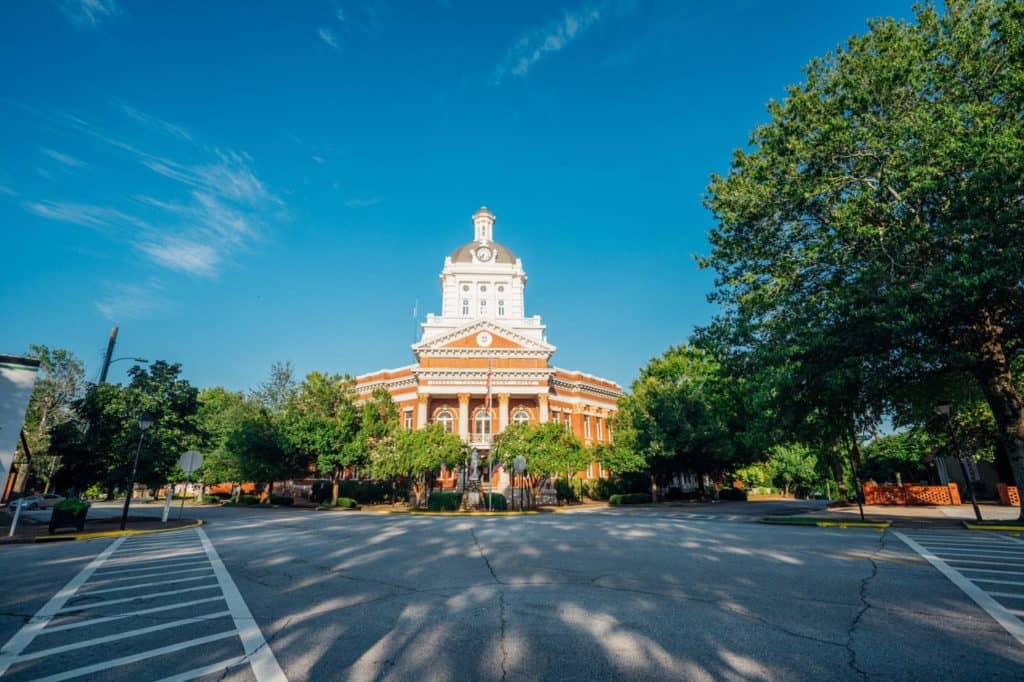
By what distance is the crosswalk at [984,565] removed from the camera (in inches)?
216

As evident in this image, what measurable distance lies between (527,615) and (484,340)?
41852 millimetres

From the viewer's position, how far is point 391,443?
34.9m

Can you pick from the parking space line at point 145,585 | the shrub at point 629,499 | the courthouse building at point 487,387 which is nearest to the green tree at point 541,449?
the shrub at point 629,499

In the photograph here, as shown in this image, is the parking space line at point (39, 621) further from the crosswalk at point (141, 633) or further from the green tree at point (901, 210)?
the green tree at point (901, 210)

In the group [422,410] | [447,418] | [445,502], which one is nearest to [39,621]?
[445,502]

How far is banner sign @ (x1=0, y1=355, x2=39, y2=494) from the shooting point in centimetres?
1878

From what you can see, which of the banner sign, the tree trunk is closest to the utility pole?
the banner sign

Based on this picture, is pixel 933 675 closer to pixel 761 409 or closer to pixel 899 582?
pixel 899 582

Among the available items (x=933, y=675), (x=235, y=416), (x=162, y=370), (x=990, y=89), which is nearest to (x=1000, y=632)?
(x=933, y=675)

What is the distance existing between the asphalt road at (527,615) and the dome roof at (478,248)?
52.6 metres

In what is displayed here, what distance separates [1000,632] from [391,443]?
33.3 meters

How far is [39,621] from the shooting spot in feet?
17.9

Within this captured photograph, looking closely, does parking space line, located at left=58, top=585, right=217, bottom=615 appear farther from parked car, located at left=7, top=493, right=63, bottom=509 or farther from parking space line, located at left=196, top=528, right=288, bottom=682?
parked car, located at left=7, top=493, right=63, bottom=509

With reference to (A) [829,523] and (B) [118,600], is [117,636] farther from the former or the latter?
(A) [829,523]
